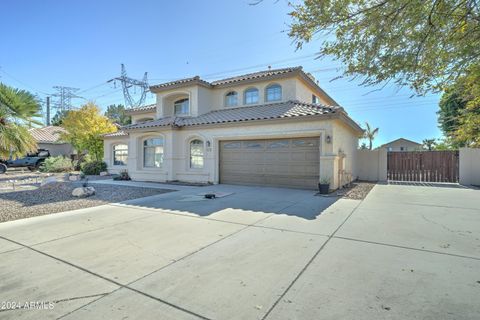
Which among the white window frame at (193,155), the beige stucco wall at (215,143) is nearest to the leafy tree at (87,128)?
the beige stucco wall at (215,143)

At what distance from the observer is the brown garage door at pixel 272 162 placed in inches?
459

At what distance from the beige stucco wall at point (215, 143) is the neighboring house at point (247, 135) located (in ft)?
0.13


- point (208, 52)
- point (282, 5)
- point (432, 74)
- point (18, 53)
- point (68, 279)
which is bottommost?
point (68, 279)

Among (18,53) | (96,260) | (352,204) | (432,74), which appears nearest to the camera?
(96,260)

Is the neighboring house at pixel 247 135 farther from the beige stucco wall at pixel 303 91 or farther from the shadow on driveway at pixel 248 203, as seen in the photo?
the shadow on driveway at pixel 248 203

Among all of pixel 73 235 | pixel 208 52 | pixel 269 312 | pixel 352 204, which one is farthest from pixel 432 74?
pixel 208 52

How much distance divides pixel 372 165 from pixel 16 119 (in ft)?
59.1

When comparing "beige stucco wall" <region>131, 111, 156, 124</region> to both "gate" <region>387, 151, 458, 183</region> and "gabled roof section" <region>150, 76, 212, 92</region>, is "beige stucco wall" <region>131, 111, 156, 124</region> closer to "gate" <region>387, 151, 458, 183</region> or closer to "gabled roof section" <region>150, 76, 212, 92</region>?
"gabled roof section" <region>150, 76, 212, 92</region>

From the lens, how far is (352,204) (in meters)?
8.36

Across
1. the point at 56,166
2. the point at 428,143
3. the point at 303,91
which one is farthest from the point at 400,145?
the point at 56,166

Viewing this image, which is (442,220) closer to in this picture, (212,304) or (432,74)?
(432,74)

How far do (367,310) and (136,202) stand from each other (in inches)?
313

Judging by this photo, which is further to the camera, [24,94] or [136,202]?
[136,202]

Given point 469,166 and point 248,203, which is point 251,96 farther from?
point 469,166
